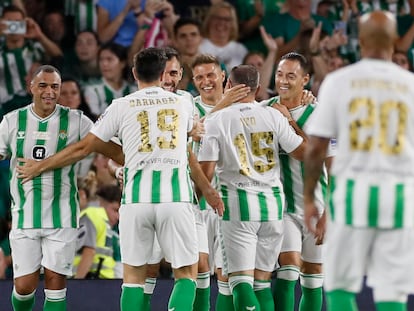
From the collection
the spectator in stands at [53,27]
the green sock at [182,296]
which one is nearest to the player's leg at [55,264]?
the green sock at [182,296]

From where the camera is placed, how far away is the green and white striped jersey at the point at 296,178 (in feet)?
27.7

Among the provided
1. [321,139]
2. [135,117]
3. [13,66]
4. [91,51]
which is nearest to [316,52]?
[91,51]

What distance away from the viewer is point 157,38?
12.3 metres

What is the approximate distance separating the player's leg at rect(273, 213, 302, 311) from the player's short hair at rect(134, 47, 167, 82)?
5.42 feet

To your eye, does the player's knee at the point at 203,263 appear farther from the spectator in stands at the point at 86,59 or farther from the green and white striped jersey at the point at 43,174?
the spectator in stands at the point at 86,59

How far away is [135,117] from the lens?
7395 mm

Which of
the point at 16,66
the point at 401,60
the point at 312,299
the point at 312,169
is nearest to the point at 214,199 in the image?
the point at 312,299

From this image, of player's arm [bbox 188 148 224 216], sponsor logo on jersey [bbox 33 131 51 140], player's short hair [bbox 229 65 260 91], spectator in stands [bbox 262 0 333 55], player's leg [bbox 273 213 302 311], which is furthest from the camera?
spectator in stands [bbox 262 0 333 55]

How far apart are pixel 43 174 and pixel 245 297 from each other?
1.71m

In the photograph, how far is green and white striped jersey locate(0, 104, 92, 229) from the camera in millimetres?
8188

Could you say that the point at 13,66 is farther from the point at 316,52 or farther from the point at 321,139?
the point at 321,139

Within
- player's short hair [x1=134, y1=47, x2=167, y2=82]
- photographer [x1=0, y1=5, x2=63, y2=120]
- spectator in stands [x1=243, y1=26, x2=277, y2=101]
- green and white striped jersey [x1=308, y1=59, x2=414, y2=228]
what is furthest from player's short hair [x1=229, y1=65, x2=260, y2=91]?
photographer [x1=0, y1=5, x2=63, y2=120]

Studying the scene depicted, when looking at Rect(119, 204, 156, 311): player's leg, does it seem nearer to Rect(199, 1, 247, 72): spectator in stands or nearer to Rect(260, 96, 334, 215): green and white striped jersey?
Rect(260, 96, 334, 215): green and white striped jersey

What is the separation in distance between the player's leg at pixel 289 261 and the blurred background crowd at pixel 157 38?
3.39 metres
